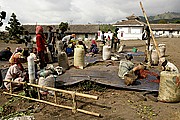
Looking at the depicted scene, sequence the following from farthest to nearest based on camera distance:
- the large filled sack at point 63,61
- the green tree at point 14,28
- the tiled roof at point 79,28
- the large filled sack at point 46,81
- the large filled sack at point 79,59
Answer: the tiled roof at point 79,28
the green tree at point 14,28
the large filled sack at point 79,59
the large filled sack at point 63,61
the large filled sack at point 46,81

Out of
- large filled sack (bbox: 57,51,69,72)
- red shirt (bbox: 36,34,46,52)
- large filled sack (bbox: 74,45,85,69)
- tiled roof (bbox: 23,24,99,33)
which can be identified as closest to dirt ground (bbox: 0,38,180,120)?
red shirt (bbox: 36,34,46,52)

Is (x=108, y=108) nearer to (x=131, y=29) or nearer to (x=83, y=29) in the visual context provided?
(x=131, y=29)

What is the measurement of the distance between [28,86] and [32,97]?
12.8 inches

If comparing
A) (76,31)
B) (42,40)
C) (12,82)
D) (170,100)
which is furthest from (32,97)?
(76,31)

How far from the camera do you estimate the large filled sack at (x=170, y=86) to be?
16.8 ft

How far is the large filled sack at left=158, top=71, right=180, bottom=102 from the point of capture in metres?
5.13

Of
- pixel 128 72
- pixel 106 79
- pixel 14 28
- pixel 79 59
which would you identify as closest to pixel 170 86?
pixel 128 72

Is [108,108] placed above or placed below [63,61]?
below

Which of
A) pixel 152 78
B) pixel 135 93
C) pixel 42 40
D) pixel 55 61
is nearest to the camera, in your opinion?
pixel 135 93

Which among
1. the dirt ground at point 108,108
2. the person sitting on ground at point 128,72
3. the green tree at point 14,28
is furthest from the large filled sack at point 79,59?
the green tree at point 14,28

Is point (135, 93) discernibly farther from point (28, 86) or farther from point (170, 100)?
point (28, 86)

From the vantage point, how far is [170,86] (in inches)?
203

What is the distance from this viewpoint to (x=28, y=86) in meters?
5.65

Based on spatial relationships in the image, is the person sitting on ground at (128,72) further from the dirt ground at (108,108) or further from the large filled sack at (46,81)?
the large filled sack at (46,81)
